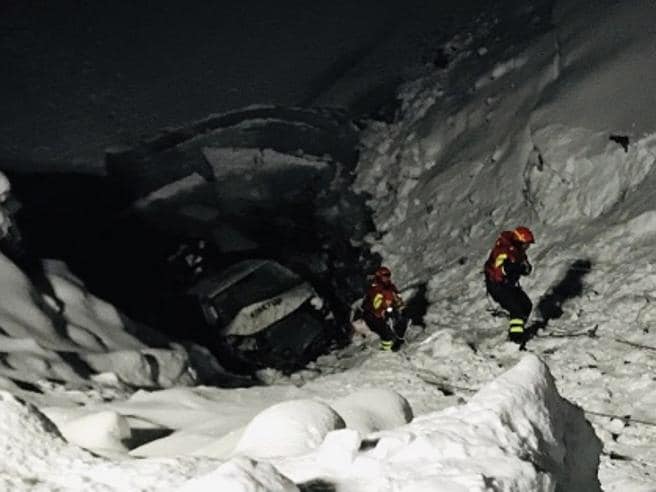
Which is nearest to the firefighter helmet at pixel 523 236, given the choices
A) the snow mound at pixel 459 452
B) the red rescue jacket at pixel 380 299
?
the red rescue jacket at pixel 380 299

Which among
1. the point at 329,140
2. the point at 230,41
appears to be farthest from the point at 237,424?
the point at 230,41

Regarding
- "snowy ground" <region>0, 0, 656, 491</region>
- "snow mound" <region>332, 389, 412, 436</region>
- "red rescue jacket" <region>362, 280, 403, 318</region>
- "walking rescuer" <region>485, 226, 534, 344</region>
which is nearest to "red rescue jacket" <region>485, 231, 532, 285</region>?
"walking rescuer" <region>485, 226, 534, 344</region>

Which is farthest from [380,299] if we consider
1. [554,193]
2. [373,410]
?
[373,410]

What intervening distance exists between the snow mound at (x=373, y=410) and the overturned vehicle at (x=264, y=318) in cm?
734

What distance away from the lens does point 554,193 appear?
12555 mm

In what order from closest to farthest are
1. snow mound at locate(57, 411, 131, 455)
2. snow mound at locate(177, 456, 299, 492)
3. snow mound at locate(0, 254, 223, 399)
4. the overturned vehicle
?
snow mound at locate(177, 456, 299, 492)
snow mound at locate(57, 411, 131, 455)
snow mound at locate(0, 254, 223, 399)
the overturned vehicle

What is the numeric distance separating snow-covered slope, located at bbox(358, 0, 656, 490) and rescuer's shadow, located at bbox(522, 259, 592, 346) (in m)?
0.02

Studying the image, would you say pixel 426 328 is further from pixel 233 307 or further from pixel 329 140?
pixel 329 140

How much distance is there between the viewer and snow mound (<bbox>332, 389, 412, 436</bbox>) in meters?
4.79

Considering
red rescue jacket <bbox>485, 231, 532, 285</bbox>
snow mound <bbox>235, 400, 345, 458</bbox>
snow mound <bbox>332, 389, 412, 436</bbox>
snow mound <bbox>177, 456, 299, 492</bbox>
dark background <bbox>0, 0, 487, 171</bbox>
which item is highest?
dark background <bbox>0, 0, 487, 171</bbox>

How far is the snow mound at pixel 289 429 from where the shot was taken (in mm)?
3914

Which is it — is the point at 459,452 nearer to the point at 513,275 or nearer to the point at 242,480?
the point at 242,480

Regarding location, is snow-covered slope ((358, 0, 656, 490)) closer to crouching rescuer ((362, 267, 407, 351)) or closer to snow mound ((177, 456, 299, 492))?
crouching rescuer ((362, 267, 407, 351))

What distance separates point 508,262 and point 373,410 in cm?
513
